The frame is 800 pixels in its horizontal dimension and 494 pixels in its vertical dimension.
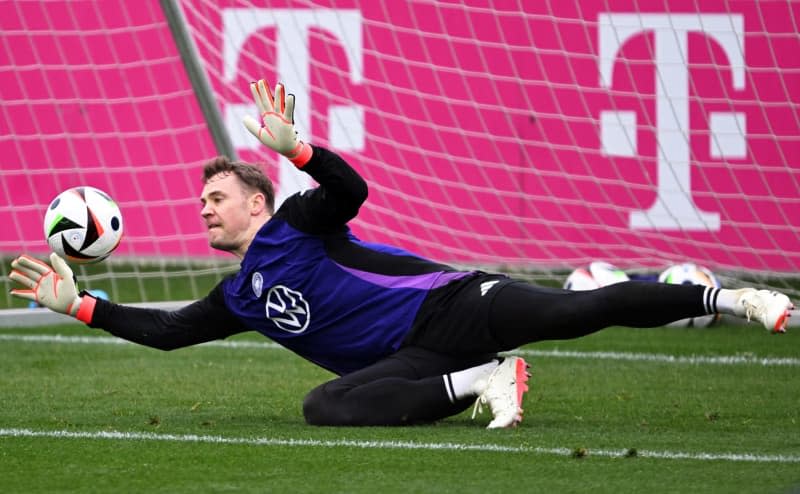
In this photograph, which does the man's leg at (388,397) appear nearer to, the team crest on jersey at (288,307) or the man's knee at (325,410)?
the man's knee at (325,410)

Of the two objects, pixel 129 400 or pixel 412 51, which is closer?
pixel 129 400

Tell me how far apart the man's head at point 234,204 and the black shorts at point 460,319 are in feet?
2.63

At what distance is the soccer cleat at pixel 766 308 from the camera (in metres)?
5.23

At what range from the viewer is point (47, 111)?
481 inches

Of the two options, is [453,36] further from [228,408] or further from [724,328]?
[228,408]

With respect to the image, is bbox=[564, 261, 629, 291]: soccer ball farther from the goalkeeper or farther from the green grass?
the goalkeeper

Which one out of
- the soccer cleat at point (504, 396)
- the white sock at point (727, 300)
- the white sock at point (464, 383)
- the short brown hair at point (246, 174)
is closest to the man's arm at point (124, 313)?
the short brown hair at point (246, 174)

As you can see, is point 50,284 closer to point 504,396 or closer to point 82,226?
point 82,226

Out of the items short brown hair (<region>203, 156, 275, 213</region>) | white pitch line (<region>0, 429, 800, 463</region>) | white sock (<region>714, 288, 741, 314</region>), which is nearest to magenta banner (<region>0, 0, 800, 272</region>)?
short brown hair (<region>203, 156, 275, 213</region>)

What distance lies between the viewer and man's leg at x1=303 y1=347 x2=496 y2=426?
19.2ft

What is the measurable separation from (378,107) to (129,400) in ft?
18.9

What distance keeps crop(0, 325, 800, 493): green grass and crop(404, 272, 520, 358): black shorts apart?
32 cm

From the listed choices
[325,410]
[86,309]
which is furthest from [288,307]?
[86,309]

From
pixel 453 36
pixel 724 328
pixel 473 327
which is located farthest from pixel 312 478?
pixel 453 36
